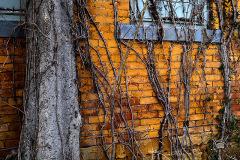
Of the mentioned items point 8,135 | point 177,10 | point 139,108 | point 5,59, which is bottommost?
point 8,135

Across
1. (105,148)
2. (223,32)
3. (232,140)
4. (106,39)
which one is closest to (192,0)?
(223,32)

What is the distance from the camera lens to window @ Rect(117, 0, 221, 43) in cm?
272

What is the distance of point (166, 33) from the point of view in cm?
278

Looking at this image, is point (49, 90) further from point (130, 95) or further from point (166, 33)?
→ point (166, 33)

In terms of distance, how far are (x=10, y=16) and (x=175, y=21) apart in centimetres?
208

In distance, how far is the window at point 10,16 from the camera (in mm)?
2312

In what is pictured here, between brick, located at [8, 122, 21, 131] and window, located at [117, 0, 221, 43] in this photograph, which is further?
window, located at [117, 0, 221, 43]

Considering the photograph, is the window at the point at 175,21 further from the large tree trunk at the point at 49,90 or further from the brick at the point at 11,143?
the brick at the point at 11,143

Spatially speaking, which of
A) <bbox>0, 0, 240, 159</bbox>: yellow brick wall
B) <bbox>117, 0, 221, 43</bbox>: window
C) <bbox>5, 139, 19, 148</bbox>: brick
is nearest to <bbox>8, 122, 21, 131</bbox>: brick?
<bbox>0, 0, 240, 159</bbox>: yellow brick wall

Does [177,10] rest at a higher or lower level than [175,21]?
higher

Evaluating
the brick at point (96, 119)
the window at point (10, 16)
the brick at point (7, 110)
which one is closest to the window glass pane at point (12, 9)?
the window at point (10, 16)

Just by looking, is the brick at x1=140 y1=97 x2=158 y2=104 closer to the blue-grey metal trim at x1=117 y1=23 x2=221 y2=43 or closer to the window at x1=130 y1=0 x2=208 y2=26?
the blue-grey metal trim at x1=117 y1=23 x2=221 y2=43

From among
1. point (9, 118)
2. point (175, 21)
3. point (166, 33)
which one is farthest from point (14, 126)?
point (175, 21)

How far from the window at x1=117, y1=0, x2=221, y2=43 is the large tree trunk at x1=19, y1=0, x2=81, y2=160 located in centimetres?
88
